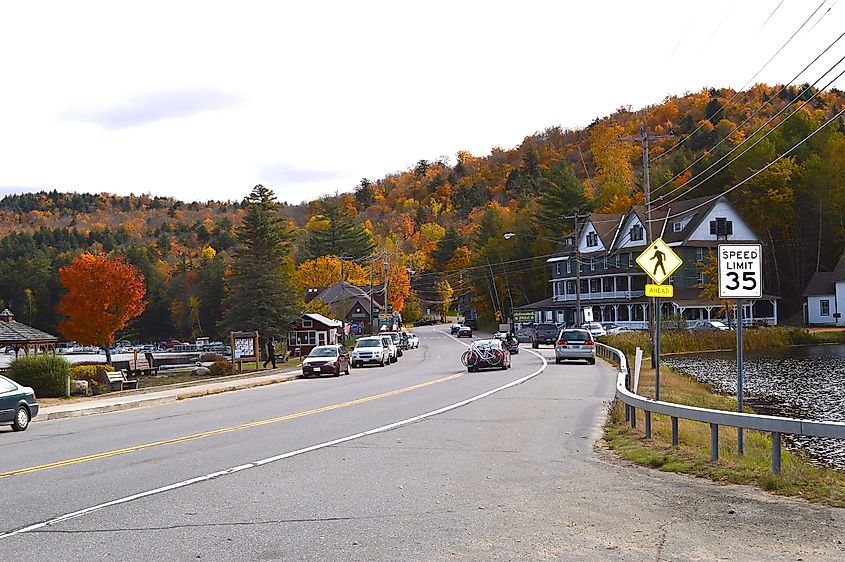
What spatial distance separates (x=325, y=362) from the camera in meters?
41.8

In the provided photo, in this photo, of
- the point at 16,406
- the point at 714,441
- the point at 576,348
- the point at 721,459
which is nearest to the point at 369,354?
the point at 576,348

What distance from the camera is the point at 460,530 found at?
29.3ft

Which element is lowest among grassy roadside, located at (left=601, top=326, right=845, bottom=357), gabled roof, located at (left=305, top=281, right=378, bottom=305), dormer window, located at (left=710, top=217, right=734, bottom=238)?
grassy roadside, located at (left=601, top=326, right=845, bottom=357)

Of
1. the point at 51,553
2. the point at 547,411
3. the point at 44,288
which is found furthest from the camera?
the point at 44,288

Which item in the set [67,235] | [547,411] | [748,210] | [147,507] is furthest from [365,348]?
[67,235]

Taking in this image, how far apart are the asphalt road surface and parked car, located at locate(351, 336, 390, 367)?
3027 centimetres

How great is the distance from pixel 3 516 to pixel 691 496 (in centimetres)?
776

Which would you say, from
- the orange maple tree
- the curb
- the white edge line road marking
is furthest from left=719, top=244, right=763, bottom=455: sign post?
the orange maple tree

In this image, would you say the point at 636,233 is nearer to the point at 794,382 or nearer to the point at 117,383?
the point at 794,382

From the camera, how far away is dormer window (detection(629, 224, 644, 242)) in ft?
289

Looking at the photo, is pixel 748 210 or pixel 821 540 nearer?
pixel 821 540

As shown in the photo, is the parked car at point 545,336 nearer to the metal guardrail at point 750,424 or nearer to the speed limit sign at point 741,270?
the metal guardrail at point 750,424

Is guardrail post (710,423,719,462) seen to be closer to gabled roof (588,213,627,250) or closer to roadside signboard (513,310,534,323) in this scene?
gabled roof (588,213,627,250)

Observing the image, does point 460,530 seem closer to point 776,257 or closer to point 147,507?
point 147,507
